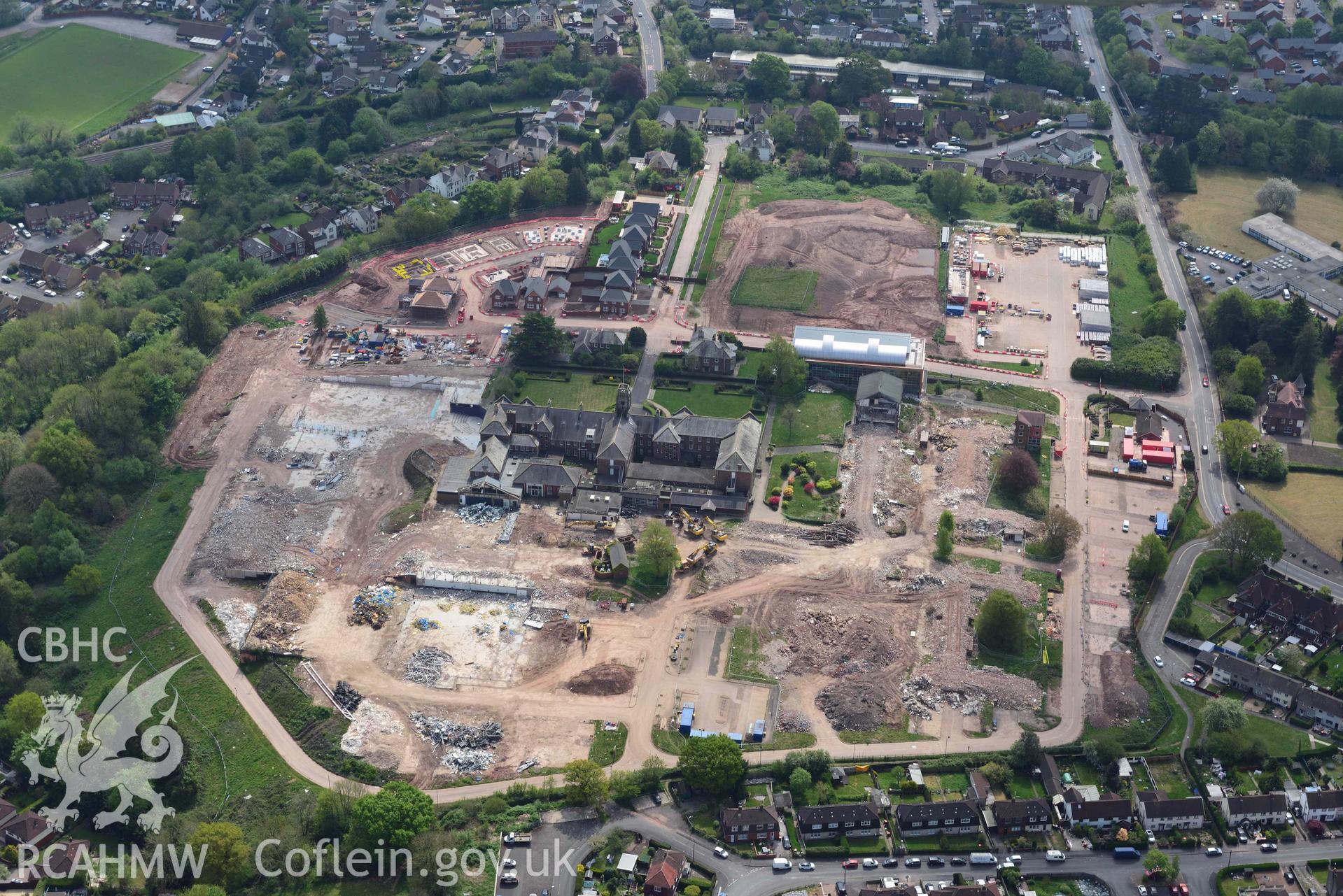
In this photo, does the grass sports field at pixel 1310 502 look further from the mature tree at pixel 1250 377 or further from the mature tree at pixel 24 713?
the mature tree at pixel 24 713

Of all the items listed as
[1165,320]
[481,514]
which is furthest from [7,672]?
[1165,320]

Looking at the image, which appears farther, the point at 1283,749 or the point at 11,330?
the point at 11,330

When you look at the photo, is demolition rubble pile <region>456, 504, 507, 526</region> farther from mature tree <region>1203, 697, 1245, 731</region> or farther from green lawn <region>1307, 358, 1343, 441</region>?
green lawn <region>1307, 358, 1343, 441</region>

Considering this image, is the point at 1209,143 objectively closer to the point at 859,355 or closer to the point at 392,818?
the point at 859,355

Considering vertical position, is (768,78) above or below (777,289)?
above

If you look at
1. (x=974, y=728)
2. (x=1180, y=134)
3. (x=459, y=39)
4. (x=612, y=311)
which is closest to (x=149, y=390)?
(x=612, y=311)

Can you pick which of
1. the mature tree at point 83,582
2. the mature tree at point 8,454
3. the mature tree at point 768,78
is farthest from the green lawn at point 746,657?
the mature tree at point 768,78

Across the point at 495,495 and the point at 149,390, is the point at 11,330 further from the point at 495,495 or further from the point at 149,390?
the point at 495,495
